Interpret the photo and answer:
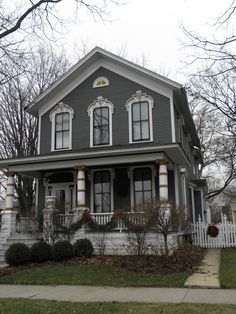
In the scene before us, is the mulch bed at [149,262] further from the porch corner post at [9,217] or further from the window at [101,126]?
the window at [101,126]

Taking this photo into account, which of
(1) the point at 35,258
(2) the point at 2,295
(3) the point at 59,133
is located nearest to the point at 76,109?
(3) the point at 59,133

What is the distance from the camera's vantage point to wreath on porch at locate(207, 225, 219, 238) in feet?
58.9

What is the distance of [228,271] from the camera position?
1109 cm

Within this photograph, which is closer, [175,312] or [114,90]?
[175,312]

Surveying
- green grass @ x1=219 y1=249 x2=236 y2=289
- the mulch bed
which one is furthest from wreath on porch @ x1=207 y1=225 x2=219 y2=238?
the mulch bed

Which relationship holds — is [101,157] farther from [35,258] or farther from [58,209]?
[35,258]

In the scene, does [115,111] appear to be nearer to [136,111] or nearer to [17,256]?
[136,111]

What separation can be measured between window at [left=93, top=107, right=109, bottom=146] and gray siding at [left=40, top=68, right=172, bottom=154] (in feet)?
1.12

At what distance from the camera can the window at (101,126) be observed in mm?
18188

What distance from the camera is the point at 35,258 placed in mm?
13688

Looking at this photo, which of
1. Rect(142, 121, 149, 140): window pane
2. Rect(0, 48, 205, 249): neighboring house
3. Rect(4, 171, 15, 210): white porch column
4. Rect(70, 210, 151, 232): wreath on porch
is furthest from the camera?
Rect(142, 121, 149, 140): window pane

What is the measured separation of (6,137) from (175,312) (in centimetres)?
2144

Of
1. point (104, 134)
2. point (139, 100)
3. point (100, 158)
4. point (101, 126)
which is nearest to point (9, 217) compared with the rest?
point (100, 158)

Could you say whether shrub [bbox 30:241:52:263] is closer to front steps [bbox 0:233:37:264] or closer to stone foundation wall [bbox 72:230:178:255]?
stone foundation wall [bbox 72:230:178:255]
